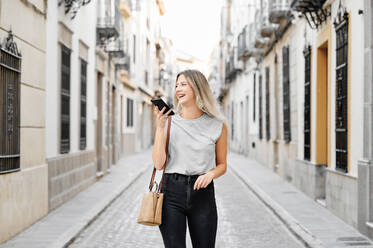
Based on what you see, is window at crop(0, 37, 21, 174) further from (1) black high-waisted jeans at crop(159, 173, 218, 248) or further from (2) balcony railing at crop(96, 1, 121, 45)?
(2) balcony railing at crop(96, 1, 121, 45)

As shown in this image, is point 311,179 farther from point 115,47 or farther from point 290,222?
point 115,47

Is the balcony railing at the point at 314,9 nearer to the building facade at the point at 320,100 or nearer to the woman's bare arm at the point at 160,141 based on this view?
the building facade at the point at 320,100

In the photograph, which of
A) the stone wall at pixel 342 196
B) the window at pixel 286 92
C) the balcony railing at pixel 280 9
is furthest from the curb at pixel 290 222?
the balcony railing at pixel 280 9

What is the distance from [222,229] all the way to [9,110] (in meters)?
3.50

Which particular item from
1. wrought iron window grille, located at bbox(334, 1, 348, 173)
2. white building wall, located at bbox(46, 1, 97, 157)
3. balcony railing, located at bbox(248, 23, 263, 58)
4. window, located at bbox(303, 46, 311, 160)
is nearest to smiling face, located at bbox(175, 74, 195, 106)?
wrought iron window grille, located at bbox(334, 1, 348, 173)

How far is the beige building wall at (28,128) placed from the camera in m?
7.32

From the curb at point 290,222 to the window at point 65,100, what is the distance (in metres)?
4.16

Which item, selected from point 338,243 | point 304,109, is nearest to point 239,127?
point 304,109

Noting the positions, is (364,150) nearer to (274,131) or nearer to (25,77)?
(25,77)

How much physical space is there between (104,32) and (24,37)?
8836 millimetres

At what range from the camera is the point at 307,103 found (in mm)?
12570

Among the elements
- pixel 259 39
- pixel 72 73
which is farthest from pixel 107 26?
pixel 259 39

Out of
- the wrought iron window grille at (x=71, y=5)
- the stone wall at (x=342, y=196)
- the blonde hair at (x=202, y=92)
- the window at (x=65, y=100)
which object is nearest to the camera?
the blonde hair at (x=202, y=92)

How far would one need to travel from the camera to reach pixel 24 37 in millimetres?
8180
